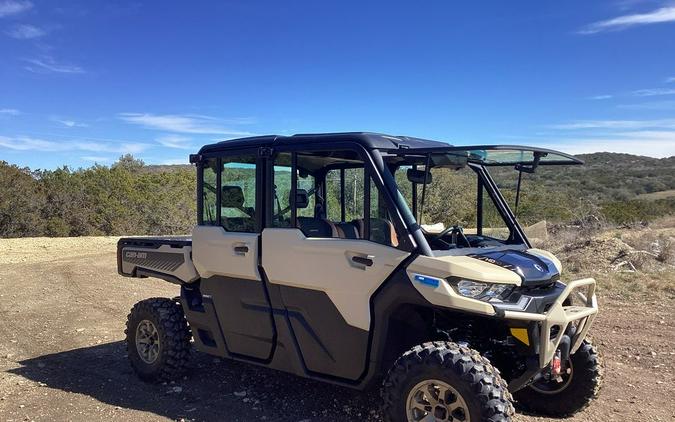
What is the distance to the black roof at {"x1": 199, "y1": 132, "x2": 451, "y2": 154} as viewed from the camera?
438 cm

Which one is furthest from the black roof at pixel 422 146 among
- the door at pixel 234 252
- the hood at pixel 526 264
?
the hood at pixel 526 264

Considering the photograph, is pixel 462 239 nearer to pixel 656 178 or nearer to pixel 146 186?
pixel 146 186

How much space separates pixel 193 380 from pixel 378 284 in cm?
260

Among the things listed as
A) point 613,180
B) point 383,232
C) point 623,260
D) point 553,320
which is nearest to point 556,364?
point 553,320

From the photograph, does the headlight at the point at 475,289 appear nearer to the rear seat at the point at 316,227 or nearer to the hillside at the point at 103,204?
the rear seat at the point at 316,227

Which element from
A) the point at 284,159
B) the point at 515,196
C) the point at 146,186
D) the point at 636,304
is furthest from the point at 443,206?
the point at 146,186

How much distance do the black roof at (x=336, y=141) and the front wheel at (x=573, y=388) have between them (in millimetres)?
2021

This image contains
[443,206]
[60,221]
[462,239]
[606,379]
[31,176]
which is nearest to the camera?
[462,239]

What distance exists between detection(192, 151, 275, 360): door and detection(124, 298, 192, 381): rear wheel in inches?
22.8

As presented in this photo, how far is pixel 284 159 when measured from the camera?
16.1ft

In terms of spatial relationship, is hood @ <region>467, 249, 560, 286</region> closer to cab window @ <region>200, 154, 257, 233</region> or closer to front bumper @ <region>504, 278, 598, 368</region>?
front bumper @ <region>504, 278, 598, 368</region>

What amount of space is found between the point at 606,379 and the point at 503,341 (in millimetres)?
2160

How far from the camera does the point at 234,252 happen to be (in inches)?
201

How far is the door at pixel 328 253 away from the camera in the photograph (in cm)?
424
